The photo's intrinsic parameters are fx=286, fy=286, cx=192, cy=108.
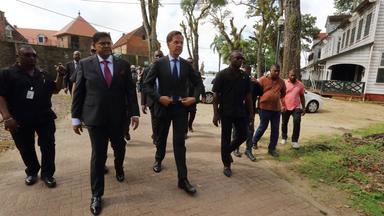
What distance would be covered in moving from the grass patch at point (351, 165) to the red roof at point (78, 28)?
171 ft

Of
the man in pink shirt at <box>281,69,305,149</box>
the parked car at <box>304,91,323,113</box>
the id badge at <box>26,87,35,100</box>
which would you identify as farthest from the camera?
the parked car at <box>304,91,323,113</box>

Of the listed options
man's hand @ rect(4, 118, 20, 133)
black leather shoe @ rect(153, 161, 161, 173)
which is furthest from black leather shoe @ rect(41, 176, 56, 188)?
black leather shoe @ rect(153, 161, 161, 173)

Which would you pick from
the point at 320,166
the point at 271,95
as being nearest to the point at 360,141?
the point at 320,166

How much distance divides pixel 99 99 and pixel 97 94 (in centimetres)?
6

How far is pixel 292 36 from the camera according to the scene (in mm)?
8102

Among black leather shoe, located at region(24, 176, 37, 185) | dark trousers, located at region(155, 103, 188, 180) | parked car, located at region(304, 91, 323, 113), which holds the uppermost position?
dark trousers, located at region(155, 103, 188, 180)

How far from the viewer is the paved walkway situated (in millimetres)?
3359

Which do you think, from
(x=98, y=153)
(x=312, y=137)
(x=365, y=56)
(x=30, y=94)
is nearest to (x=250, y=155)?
(x=312, y=137)

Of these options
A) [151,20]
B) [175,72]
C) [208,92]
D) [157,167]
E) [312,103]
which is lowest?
[157,167]

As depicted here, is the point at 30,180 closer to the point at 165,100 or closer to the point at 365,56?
the point at 165,100

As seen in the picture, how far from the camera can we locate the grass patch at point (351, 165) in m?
3.93

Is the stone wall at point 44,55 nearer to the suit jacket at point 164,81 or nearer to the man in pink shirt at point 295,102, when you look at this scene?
the man in pink shirt at point 295,102

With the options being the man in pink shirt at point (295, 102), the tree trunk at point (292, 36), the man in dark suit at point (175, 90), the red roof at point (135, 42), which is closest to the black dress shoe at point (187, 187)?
the man in dark suit at point (175, 90)

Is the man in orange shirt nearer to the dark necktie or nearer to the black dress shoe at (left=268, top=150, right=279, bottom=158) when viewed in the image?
the black dress shoe at (left=268, top=150, right=279, bottom=158)
